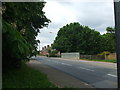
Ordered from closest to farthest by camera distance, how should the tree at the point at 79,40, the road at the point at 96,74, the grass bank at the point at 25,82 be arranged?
the grass bank at the point at 25,82, the road at the point at 96,74, the tree at the point at 79,40

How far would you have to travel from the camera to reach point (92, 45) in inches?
2018

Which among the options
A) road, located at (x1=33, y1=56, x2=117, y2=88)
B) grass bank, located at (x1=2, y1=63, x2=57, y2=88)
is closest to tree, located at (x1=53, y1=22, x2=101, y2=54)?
road, located at (x1=33, y1=56, x2=117, y2=88)

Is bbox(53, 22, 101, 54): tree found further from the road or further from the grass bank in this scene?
the grass bank

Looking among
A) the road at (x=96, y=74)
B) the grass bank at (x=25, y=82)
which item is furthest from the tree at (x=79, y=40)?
the grass bank at (x=25, y=82)

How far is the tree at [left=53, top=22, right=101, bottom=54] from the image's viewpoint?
51.6 metres

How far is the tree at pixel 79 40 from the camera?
51562mm

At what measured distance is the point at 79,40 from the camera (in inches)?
2138

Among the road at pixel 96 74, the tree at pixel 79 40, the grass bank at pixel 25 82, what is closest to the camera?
the grass bank at pixel 25 82

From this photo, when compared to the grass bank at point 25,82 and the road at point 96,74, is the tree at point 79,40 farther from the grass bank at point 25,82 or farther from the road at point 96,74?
the grass bank at point 25,82

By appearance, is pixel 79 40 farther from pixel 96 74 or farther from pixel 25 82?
pixel 25 82

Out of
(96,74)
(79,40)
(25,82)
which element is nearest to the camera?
(25,82)

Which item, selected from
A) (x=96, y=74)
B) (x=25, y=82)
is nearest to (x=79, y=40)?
(x=96, y=74)

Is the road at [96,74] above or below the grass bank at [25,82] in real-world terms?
below

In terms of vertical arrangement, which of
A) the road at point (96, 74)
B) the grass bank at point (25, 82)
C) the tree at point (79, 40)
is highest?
the tree at point (79, 40)
